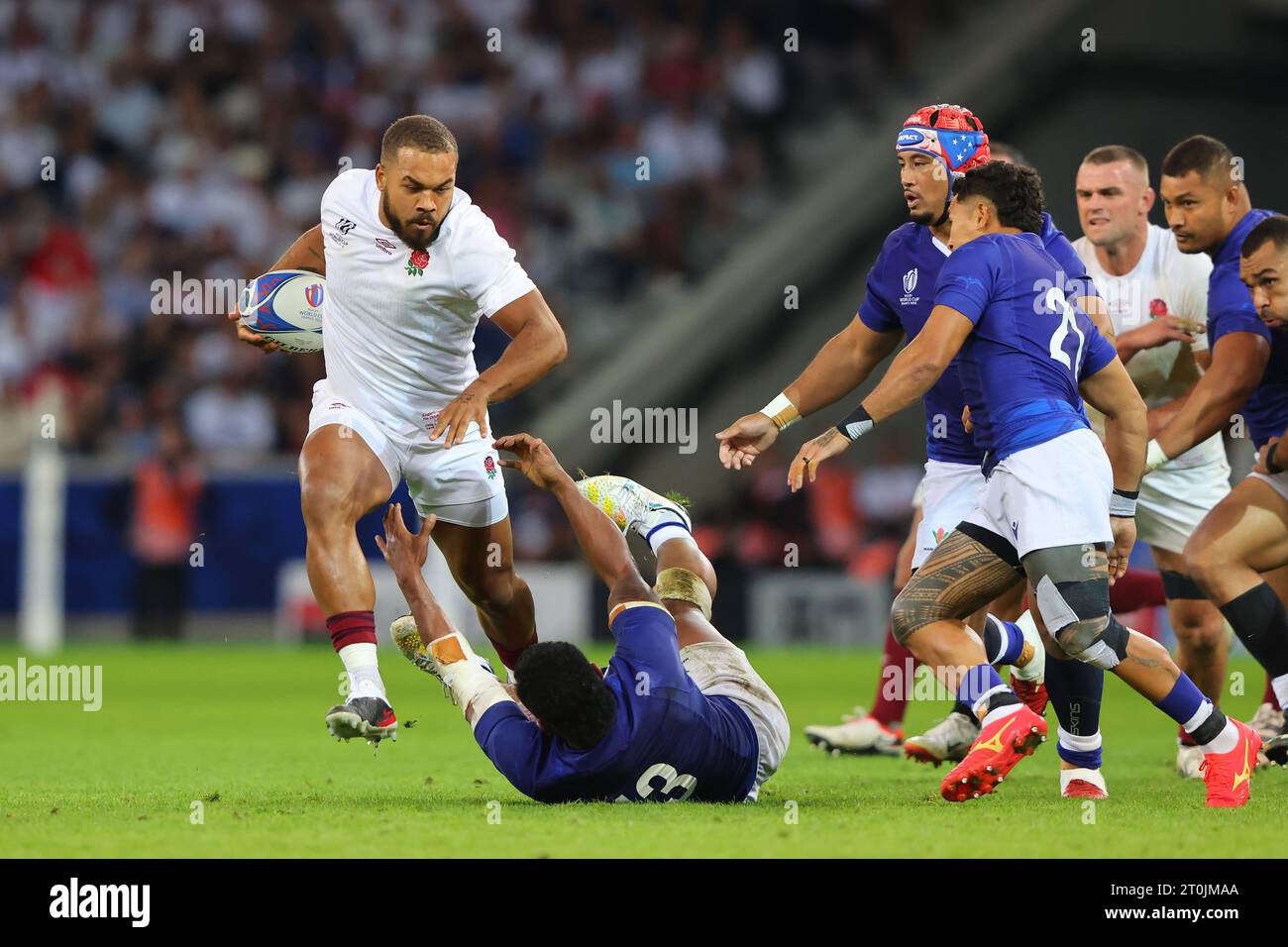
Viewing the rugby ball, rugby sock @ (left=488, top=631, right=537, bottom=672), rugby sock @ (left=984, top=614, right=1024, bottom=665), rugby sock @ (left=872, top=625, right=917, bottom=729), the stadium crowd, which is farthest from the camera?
the stadium crowd

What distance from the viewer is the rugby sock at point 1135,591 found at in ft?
30.1

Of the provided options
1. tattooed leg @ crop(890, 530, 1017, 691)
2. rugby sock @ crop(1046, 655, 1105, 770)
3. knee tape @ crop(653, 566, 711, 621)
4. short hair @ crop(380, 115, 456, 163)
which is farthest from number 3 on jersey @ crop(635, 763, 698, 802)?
short hair @ crop(380, 115, 456, 163)

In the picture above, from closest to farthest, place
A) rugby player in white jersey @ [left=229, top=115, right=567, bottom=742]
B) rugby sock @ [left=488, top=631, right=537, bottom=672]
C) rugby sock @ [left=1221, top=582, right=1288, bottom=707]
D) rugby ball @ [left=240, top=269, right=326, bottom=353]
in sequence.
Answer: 1. rugby player in white jersey @ [left=229, top=115, right=567, bottom=742]
2. rugby sock @ [left=1221, top=582, right=1288, bottom=707]
3. rugby ball @ [left=240, top=269, right=326, bottom=353]
4. rugby sock @ [left=488, top=631, right=537, bottom=672]

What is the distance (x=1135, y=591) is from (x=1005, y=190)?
338 centimetres

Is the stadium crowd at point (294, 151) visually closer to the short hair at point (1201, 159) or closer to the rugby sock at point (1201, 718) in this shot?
the short hair at point (1201, 159)

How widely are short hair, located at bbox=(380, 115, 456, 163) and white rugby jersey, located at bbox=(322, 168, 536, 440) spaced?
0.35 meters

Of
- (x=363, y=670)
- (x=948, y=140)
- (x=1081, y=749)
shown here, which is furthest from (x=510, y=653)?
(x=948, y=140)

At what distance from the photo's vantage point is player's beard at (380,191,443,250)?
282 inches

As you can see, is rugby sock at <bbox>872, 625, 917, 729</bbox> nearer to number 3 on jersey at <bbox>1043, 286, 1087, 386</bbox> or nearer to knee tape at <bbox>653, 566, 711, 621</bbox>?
knee tape at <bbox>653, 566, 711, 621</bbox>

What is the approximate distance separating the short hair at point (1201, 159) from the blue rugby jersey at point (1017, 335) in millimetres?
1658

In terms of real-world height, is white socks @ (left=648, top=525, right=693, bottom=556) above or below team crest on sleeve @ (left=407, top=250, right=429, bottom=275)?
below

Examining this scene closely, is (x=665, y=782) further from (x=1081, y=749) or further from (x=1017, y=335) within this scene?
(x=1017, y=335)

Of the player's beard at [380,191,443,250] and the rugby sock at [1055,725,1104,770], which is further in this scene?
the player's beard at [380,191,443,250]

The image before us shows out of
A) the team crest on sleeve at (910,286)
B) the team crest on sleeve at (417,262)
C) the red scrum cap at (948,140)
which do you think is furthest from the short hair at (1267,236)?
the team crest on sleeve at (417,262)
